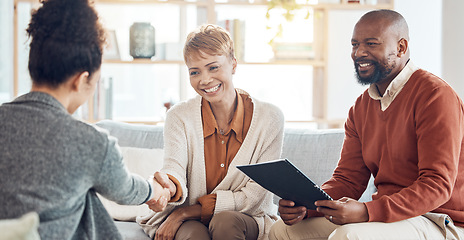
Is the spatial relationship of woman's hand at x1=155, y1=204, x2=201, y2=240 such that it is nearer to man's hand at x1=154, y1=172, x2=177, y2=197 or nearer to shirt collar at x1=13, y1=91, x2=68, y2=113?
man's hand at x1=154, y1=172, x2=177, y2=197

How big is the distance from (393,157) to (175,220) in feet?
2.81

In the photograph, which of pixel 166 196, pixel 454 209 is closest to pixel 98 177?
pixel 166 196

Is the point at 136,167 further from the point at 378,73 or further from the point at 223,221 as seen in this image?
the point at 378,73

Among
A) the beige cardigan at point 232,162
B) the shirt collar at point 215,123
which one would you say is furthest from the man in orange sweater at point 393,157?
the shirt collar at point 215,123

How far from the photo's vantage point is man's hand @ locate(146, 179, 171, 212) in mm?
1932

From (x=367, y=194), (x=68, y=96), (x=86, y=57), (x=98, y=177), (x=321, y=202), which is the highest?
(x=86, y=57)

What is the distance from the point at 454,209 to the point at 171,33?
9.68ft

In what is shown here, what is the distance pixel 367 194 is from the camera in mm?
2611

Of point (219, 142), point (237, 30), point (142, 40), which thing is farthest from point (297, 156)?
point (142, 40)

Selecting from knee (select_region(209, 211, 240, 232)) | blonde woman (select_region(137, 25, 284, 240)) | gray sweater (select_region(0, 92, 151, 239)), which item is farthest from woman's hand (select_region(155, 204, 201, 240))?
gray sweater (select_region(0, 92, 151, 239))

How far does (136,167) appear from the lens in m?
2.76

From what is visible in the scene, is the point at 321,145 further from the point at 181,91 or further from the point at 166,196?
the point at 181,91

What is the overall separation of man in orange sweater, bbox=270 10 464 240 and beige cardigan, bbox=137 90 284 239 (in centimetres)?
17

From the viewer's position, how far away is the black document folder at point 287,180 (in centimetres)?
172
